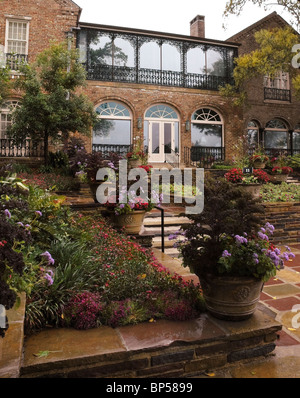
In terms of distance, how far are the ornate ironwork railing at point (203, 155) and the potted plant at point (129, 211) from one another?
36.9 ft

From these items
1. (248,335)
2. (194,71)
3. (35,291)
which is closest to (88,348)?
(35,291)

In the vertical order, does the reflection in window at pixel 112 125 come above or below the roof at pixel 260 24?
below

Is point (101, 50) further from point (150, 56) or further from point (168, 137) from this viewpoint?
point (168, 137)

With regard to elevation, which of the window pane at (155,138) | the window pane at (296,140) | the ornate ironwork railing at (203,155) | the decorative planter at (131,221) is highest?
the window pane at (296,140)

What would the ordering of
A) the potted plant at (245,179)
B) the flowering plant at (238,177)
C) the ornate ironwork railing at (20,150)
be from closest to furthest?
1. the potted plant at (245,179)
2. the flowering plant at (238,177)
3. the ornate ironwork railing at (20,150)

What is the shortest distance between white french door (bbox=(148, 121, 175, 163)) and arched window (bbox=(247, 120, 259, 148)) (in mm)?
5209

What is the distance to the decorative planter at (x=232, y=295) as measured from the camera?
2.28 meters

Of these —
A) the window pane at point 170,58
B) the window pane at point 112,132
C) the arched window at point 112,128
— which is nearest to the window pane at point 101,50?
the arched window at point 112,128

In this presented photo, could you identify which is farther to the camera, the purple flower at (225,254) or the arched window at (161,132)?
the arched window at (161,132)

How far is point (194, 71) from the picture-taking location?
16.9 metres

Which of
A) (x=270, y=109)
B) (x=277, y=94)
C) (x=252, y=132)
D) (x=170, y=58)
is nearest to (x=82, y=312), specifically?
(x=170, y=58)

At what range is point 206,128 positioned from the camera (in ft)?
55.8

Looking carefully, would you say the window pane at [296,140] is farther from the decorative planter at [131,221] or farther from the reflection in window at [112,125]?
the decorative planter at [131,221]
